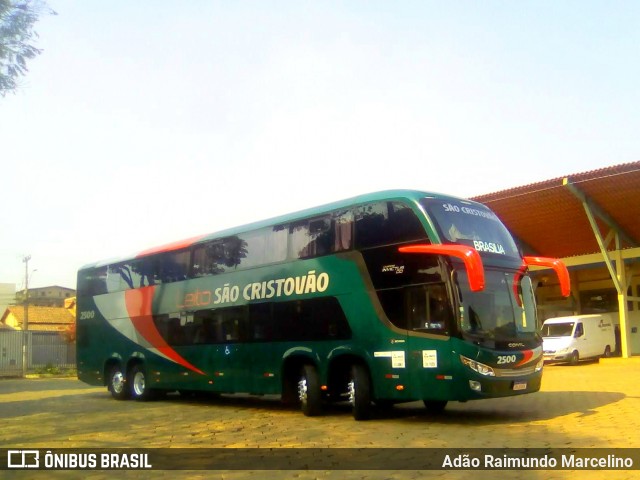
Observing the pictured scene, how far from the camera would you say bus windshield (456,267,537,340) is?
1105 cm

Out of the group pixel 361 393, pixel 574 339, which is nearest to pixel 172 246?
pixel 361 393

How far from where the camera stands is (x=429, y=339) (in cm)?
1119

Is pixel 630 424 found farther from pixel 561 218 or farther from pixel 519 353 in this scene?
pixel 561 218

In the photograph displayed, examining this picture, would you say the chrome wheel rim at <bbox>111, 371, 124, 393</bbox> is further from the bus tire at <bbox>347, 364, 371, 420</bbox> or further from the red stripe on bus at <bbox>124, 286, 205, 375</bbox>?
the bus tire at <bbox>347, 364, 371, 420</bbox>

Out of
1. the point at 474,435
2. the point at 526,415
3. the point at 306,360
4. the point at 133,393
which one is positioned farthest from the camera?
the point at 133,393

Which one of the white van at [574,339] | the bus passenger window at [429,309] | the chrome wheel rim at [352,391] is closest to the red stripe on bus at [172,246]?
the chrome wheel rim at [352,391]

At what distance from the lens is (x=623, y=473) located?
281 inches

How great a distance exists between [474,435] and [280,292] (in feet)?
16.9

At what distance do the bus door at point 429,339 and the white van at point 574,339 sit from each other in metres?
20.2

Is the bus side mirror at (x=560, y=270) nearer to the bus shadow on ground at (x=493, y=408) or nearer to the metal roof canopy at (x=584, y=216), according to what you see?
the bus shadow on ground at (x=493, y=408)

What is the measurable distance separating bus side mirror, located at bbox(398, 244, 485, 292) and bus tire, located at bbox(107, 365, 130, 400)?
10.6 m

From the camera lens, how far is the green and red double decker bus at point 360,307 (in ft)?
36.3

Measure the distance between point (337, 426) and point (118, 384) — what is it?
30.9 ft

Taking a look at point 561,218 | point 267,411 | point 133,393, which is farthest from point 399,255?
point 561,218
